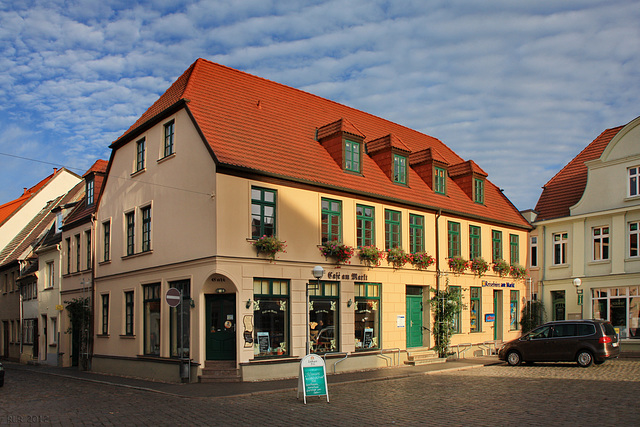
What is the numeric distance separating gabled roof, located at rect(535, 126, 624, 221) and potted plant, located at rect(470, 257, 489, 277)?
535 cm

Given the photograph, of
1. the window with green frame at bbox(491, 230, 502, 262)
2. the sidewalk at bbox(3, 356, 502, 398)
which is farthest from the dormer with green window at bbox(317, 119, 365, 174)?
the window with green frame at bbox(491, 230, 502, 262)

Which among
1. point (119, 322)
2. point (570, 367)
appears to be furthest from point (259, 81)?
point (570, 367)

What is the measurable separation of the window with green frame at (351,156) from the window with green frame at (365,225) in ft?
5.39

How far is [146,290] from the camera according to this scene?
21969mm

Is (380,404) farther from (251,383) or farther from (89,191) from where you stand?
(89,191)

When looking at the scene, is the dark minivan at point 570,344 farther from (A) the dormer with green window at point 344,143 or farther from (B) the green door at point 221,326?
(B) the green door at point 221,326

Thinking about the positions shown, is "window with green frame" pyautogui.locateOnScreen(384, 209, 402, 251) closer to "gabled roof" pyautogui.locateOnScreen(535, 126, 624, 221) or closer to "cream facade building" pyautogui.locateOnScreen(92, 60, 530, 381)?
"cream facade building" pyautogui.locateOnScreen(92, 60, 530, 381)

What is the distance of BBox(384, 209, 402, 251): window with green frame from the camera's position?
23406 mm

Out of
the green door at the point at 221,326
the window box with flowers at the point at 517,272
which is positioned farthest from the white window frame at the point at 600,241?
the green door at the point at 221,326

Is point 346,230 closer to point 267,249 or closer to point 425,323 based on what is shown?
point 267,249

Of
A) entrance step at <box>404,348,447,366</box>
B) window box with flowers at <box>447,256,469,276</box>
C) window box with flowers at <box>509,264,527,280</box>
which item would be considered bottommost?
entrance step at <box>404,348,447,366</box>

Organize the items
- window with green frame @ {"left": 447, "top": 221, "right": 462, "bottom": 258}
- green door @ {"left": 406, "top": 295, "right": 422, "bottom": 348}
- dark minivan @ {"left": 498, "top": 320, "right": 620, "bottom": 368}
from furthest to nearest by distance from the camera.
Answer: window with green frame @ {"left": 447, "top": 221, "right": 462, "bottom": 258}, green door @ {"left": 406, "top": 295, "right": 422, "bottom": 348}, dark minivan @ {"left": 498, "top": 320, "right": 620, "bottom": 368}

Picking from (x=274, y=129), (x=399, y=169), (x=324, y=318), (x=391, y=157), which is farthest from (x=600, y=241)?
(x=274, y=129)

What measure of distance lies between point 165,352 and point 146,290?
9.08 ft
